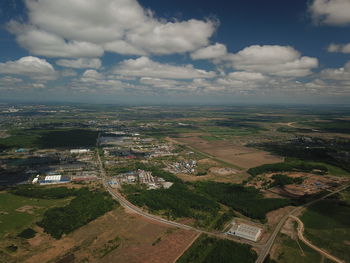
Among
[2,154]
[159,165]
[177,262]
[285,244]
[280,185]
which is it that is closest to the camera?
[177,262]

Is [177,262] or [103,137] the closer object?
[177,262]

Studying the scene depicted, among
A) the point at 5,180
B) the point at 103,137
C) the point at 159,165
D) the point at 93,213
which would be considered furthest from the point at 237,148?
the point at 5,180

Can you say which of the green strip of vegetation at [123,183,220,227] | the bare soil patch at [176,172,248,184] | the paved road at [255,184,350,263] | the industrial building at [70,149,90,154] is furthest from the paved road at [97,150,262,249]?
the industrial building at [70,149,90,154]

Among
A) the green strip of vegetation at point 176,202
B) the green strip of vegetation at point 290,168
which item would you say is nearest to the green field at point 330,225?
the green strip of vegetation at point 176,202

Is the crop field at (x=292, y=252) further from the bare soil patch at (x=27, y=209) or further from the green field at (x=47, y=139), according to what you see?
the green field at (x=47, y=139)

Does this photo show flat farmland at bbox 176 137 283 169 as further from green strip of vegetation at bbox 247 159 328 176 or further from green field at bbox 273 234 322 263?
green field at bbox 273 234 322 263

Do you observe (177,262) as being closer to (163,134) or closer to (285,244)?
(285,244)

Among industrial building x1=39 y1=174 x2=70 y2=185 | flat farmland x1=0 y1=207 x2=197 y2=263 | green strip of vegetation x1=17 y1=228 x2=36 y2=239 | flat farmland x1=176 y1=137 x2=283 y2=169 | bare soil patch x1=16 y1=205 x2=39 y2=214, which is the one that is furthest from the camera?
flat farmland x1=176 y1=137 x2=283 y2=169
